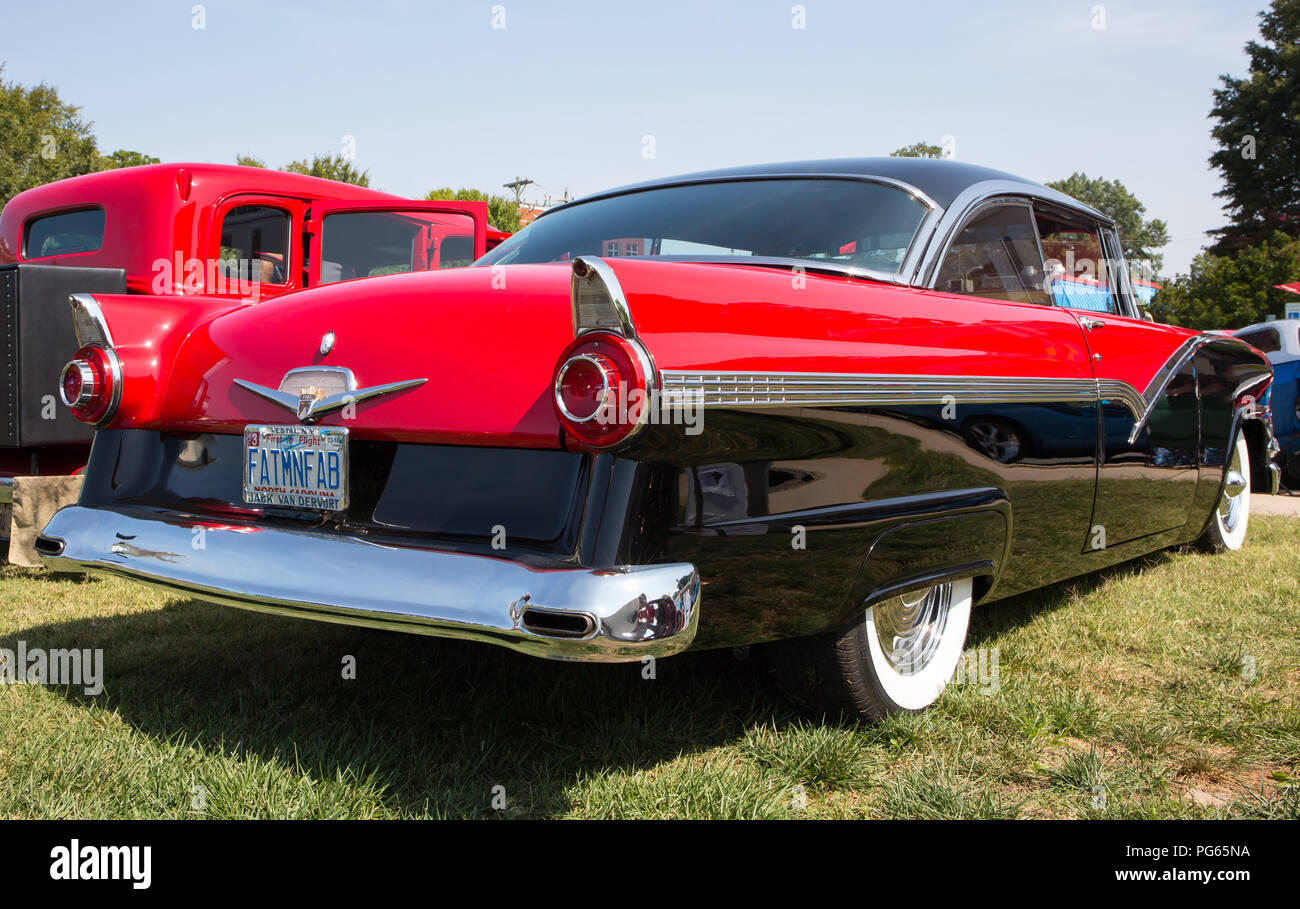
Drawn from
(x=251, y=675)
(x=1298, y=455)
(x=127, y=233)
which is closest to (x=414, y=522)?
(x=251, y=675)

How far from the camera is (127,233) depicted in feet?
17.2

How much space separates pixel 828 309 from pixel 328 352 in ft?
3.71

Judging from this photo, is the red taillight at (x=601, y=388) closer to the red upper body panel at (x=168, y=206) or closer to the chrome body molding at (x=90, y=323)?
the chrome body molding at (x=90, y=323)

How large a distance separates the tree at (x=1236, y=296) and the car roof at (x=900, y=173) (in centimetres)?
1594

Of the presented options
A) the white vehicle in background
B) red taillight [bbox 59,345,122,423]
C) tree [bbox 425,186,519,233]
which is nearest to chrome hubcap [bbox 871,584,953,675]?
red taillight [bbox 59,345,122,423]

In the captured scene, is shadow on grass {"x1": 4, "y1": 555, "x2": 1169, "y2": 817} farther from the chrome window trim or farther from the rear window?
the rear window

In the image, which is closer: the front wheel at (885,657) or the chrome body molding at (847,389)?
the chrome body molding at (847,389)

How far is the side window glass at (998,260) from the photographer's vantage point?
9.41 feet

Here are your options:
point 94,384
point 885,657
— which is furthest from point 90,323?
point 885,657

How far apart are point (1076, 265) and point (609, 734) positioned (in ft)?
8.44

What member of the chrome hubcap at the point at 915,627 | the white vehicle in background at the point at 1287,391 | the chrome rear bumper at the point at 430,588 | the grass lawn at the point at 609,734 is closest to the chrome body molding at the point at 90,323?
the chrome rear bumper at the point at 430,588

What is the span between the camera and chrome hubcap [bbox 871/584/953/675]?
2689 millimetres

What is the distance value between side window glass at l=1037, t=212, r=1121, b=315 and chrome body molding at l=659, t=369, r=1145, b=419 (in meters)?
0.58
